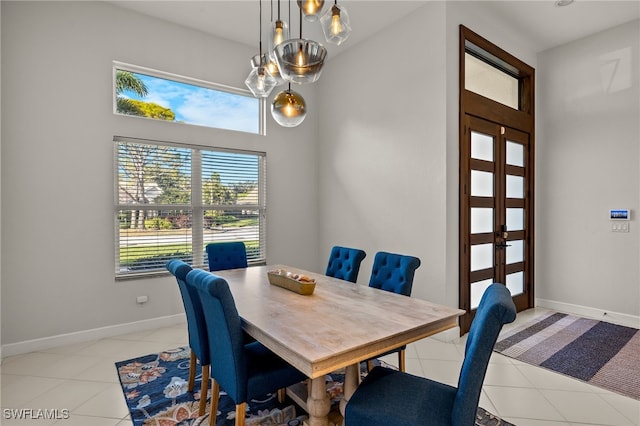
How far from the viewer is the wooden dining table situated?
4.84ft

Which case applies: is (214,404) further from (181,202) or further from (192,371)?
(181,202)

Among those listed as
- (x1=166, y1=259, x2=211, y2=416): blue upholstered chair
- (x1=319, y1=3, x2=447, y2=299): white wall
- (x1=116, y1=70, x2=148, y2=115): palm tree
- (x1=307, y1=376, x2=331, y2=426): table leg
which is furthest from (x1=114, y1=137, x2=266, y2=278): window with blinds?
(x1=307, y1=376, x2=331, y2=426): table leg

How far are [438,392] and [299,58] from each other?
1840mm

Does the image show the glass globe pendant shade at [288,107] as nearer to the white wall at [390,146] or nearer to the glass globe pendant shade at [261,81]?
the glass globe pendant shade at [261,81]

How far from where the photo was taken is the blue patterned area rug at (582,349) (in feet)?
8.97

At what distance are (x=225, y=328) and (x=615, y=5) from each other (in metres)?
4.94

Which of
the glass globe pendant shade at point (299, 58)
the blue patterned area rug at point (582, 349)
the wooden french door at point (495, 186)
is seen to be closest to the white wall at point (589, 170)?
the wooden french door at point (495, 186)

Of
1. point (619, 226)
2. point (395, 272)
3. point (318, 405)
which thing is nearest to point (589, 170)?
Result: point (619, 226)

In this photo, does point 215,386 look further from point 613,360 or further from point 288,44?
point 613,360

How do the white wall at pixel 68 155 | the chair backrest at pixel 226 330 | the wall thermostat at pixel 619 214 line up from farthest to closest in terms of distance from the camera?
the wall thermostat at pixel 619 214
the white wall at pixel 68 155
the chair backrest at pixel 226 330

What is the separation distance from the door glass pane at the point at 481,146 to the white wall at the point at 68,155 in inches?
127

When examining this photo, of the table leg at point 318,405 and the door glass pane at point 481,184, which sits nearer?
the table leg at point 318,405

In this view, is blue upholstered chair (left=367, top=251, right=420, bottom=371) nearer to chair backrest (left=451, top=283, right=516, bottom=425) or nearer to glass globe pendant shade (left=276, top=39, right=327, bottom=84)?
chair backrest (left=451, top=283, right=516, bottom=425)

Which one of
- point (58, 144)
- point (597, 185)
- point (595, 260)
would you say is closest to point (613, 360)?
point (595, 260)
